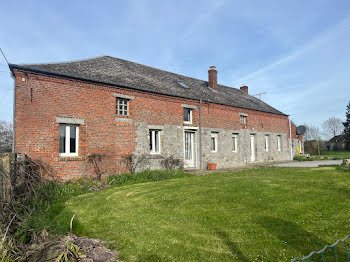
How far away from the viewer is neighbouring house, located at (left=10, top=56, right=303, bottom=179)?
1005 cm

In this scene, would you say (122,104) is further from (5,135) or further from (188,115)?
(5,135)

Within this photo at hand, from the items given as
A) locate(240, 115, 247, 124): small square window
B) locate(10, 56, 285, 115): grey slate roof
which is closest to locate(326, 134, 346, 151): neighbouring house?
locate(240, 115, 247, 124): small square window

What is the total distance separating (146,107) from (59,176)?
5619 millimetres

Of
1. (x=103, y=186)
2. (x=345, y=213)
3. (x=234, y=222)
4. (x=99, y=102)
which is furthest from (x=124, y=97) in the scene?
(x=345, y=213)

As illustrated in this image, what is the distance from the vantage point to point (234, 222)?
4895mm

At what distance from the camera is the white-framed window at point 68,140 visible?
10648 mm

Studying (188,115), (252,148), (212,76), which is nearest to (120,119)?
(188,115)

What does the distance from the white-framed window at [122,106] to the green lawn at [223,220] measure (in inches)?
217

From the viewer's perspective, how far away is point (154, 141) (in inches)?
542

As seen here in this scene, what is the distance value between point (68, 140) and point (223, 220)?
8303 mm

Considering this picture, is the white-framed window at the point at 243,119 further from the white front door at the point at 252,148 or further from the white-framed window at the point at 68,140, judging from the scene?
the white-framed window at the point at 68,140

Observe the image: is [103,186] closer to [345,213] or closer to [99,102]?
[99,102]

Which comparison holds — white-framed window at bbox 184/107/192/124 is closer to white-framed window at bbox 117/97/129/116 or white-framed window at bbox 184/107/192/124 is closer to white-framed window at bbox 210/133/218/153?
white-framed window at bbox 210/133/218/153

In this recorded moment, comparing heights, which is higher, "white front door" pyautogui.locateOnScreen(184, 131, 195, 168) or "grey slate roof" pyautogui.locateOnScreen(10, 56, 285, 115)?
"grey slate roof" pyautogui.locateOnScreen(10, 56, 285, 115)
